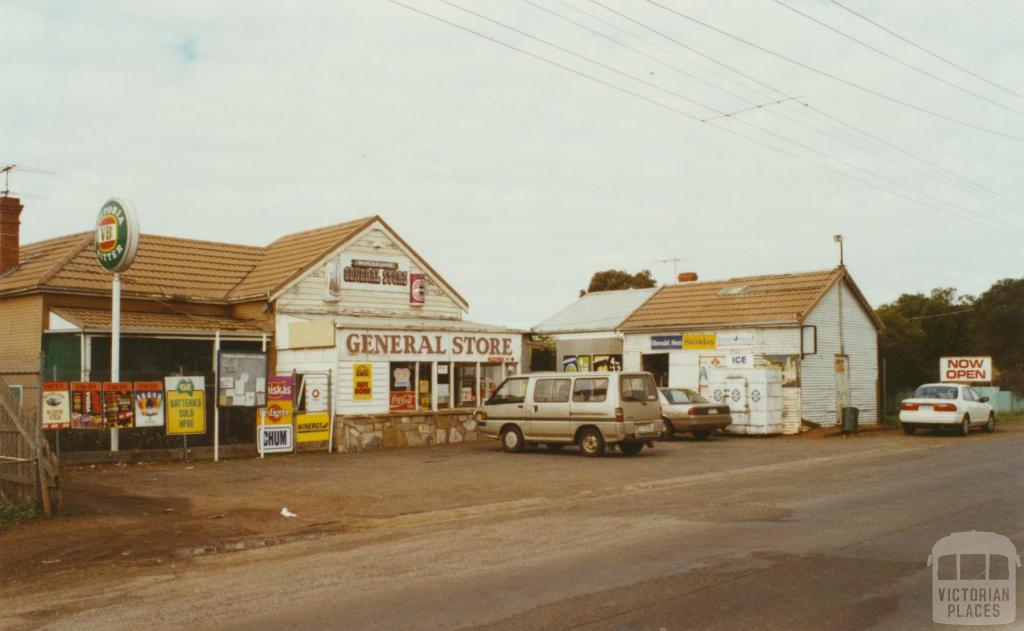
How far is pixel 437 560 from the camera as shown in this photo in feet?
30.6

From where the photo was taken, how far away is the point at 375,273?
30.7 m

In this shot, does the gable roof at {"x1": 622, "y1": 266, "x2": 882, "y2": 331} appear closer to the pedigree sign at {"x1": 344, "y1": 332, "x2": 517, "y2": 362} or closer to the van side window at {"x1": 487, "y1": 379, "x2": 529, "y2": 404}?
the pedigree sign at {"x1": 344, "y1": 332, "x2": 517, "y2": 362}

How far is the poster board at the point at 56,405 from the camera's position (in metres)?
17.7

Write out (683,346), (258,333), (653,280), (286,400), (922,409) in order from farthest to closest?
(653,280)
(683,346)
(922,409)
(258,333)
(286,400)

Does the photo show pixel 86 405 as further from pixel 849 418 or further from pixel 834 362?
pixel 834 362

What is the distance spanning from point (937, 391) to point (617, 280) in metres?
47.7

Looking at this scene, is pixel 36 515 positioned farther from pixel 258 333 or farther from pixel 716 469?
pixel 258 333

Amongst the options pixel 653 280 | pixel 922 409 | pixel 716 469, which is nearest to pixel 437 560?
pixel 716 469

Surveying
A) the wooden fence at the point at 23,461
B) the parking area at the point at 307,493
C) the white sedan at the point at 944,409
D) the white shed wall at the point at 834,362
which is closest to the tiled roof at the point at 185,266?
the parking area at the point at 307,493

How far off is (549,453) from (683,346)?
12.0 meters

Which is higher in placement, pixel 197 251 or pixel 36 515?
pixel 197 251

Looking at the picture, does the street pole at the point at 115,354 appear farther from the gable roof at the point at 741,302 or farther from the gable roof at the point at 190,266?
the gable roof at the point at 741,302

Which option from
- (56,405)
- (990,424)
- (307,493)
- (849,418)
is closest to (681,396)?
(849,418)

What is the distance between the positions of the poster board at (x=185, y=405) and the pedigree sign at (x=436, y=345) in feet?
14.9
